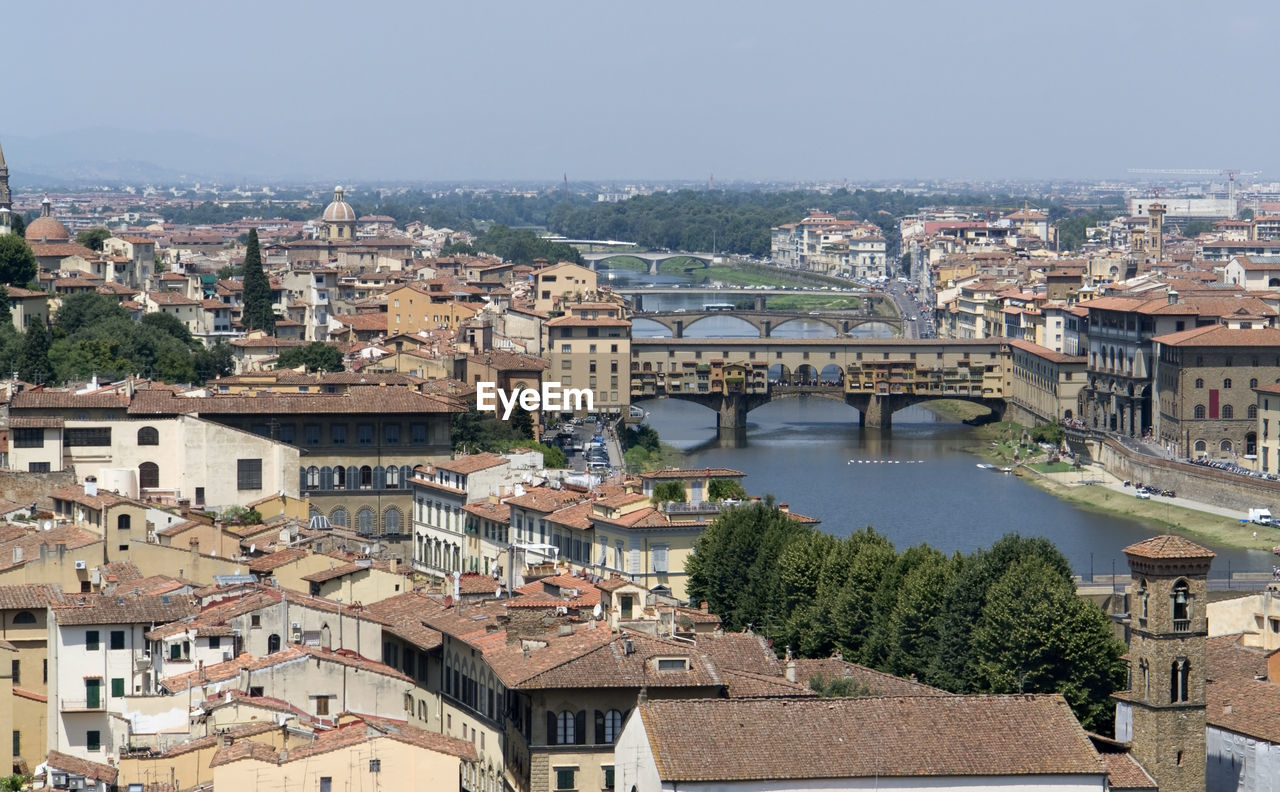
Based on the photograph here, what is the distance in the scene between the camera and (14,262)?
4984 centimetres

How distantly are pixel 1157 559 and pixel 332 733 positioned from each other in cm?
527

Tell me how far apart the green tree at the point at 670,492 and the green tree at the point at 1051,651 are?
6306mm

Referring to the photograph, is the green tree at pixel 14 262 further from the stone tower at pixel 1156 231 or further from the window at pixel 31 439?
the stone tower at pixel 1156 231

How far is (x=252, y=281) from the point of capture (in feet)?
187

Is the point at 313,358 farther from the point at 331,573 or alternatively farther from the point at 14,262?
the point at 331,573

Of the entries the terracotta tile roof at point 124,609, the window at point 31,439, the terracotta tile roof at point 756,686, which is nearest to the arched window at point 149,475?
the window at point 31,439

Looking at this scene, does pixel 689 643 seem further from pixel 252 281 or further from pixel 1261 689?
pixel 252 281

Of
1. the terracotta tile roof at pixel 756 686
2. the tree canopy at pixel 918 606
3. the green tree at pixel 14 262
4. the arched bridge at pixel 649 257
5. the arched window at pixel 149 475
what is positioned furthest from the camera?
the arched bridge at pixel 649 257

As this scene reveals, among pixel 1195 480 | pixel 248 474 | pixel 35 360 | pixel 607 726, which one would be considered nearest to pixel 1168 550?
pixel 607 726

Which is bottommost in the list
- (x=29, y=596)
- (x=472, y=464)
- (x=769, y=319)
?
(x=769, y=319)

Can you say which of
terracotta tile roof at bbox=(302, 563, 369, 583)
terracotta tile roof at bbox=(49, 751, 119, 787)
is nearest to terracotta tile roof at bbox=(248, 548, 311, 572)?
terracotta tile roof at bbox=(302, 563, 369, 583)

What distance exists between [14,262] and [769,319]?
36408 millimetres

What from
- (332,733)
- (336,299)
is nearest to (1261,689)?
(332,733)

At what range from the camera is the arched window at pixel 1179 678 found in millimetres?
16891
